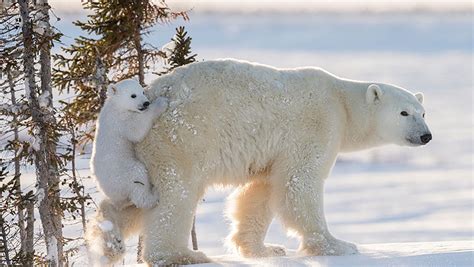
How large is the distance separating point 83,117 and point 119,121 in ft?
14.7

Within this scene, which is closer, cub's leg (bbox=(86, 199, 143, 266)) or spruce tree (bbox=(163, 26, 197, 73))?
cub's leg (bbox=(86, 199, 143, 266))

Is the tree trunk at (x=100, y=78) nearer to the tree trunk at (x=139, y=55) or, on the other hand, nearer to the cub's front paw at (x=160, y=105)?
the tree trunk at (x=139, y=55)

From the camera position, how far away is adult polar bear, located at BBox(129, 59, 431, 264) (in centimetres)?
1016

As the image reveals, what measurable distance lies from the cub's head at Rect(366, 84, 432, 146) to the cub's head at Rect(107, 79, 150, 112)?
109 inches

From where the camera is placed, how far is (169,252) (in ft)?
33.0

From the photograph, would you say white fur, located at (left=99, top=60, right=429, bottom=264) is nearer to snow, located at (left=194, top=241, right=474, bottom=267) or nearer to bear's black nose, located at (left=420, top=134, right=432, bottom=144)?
bear's black nose, located at (left=420, top=134, right=432, bottom=144)

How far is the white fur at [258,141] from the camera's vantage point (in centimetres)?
1016

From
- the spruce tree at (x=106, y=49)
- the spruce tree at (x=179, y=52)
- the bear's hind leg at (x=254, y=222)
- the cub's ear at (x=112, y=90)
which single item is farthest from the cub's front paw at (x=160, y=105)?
the spruce tree at (x=179, y=52)

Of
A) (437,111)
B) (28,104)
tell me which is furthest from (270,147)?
(437,111)

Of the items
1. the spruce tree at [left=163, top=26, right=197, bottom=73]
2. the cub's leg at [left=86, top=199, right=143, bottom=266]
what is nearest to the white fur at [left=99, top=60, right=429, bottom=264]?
the cub's leg at [left=86, top=199, right=143, bottom=266]

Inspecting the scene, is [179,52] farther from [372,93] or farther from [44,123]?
[372,93]

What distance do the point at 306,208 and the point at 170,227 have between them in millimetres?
1556

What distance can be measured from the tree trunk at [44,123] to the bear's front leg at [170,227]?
3.60 m

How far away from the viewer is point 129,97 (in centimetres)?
995
